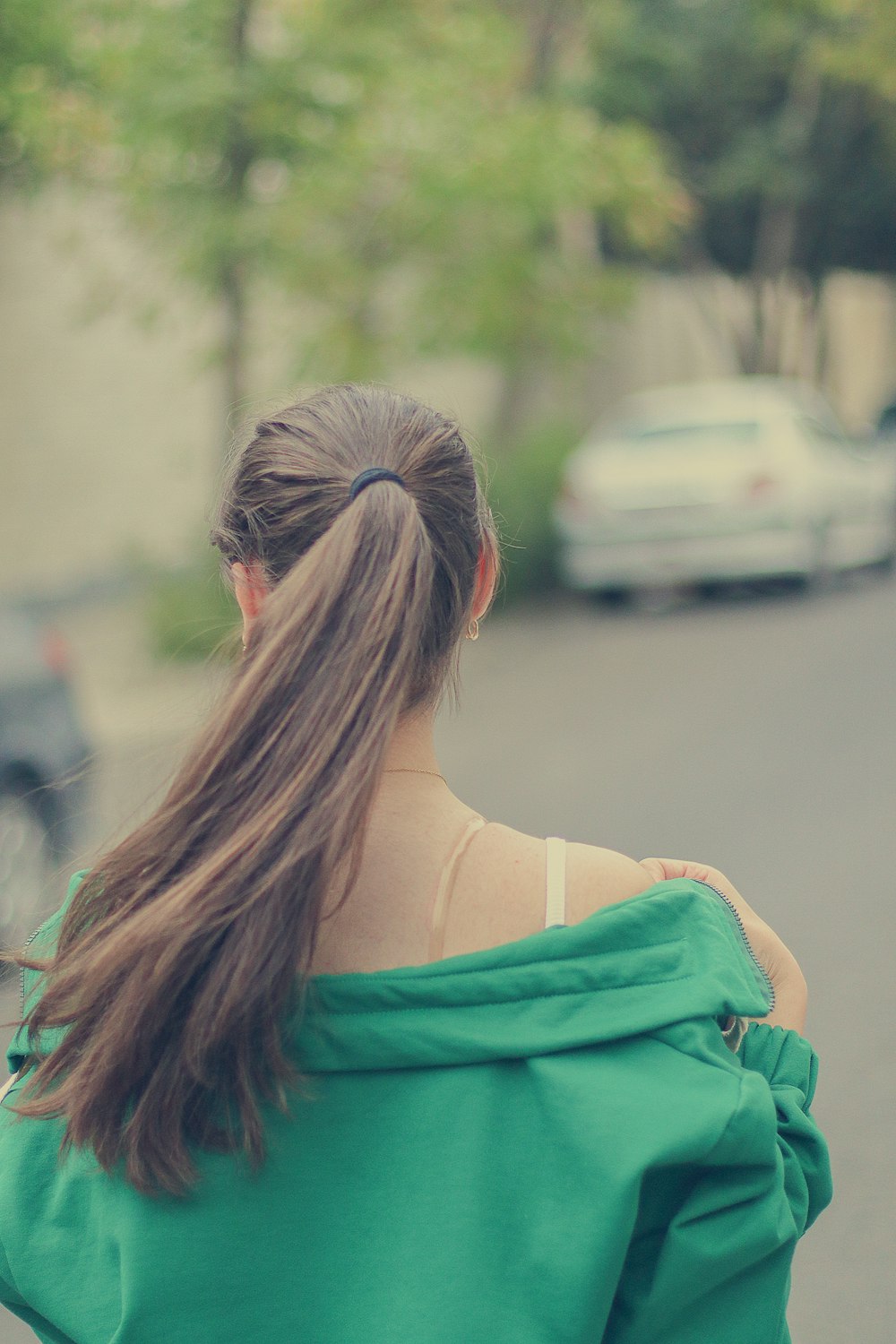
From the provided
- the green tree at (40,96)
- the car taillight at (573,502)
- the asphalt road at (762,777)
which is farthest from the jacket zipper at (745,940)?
the car taillight at (573,502)

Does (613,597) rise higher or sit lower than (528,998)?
lower

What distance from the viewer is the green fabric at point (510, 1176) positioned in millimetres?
1146

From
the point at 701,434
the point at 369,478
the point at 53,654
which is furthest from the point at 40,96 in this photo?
the point at 369,478

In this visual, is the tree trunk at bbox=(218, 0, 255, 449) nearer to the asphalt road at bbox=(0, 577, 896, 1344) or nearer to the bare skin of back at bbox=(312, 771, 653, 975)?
the asphalt road at bbox=(0, 577, 896, 1344)

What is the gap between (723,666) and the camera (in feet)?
31.8

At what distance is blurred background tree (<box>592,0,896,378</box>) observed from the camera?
20.9 meters

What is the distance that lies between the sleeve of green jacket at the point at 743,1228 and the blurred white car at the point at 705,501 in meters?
10.6

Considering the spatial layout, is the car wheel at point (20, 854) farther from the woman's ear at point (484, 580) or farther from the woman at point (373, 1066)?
the woman at point (373, 1066)

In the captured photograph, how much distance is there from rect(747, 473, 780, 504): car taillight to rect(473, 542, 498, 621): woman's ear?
10.4 m

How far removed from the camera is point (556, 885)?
4.12 feet

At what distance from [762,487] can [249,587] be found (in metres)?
10.6

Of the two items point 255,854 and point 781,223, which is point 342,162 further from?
point 781,223

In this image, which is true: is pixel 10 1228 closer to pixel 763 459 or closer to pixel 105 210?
pixel 763 459

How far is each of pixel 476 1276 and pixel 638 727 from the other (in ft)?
23.3
